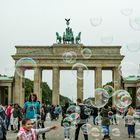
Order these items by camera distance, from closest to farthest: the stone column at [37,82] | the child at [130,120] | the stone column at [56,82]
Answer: the child at [130,120], the stone column at [37,82], the stone column at [56,82]

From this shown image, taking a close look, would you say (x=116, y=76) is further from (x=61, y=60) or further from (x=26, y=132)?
(x=26, y=132)

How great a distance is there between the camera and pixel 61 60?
293 ft

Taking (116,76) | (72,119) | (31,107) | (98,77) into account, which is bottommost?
(72,119)

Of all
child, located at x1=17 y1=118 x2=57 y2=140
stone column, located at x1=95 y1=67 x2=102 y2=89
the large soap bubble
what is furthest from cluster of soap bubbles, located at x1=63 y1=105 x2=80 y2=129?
stone column, located at x1=95 y1=67 x2=102 y2=89

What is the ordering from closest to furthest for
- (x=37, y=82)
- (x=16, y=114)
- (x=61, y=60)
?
(x=16, y=114) < (x=61, y=60) < (x=37, y=82)

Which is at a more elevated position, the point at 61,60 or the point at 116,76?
the point at 61,60

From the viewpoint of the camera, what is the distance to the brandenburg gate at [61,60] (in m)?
86.9

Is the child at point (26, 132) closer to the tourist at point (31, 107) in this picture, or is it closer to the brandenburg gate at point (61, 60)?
the tourist at point (31, 107)

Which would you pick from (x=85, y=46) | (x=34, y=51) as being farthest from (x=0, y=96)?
(x=85, y=46)

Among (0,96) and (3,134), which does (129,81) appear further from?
(3,134)

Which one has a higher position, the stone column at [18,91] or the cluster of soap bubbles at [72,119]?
the stone column at [18,91]

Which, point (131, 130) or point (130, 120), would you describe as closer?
point (130, 120)

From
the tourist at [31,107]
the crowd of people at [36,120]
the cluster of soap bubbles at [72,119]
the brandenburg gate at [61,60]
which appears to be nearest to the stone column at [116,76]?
the brandenburg gate at [61,60]

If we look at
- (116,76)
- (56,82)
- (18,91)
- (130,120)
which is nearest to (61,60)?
(56,82)
